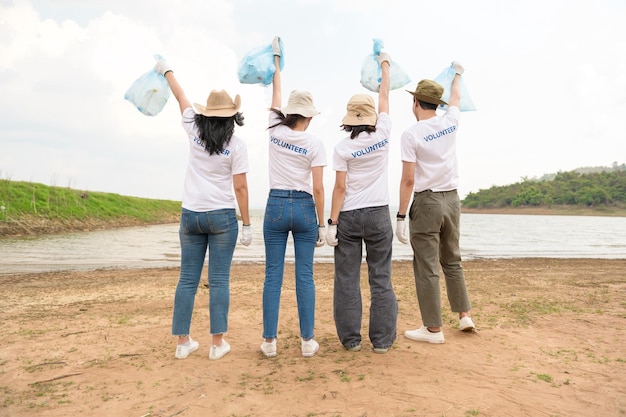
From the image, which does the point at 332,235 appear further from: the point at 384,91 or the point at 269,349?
the point at 384,91

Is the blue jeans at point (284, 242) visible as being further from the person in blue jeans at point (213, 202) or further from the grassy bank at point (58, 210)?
the grassy bank at point (58, 210)

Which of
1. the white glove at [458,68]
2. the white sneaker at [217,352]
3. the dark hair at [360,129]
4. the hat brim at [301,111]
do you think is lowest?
the white sneaker at [217,352]

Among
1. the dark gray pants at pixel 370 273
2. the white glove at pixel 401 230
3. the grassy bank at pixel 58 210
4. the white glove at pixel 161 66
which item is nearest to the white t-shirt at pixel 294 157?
the dark gray pants at pixel 370 273

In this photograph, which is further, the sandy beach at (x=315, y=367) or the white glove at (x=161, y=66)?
the white glove at (x=161, y=66)

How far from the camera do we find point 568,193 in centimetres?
7881

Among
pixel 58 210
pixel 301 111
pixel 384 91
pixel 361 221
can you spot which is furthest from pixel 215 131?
pixel 58 210

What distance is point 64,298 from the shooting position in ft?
22.8

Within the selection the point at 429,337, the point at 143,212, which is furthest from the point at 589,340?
the point at 143,212

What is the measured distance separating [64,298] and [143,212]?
116 feet

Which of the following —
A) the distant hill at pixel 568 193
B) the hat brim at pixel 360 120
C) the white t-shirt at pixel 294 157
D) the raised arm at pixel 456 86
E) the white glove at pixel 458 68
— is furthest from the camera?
the distant hill at pixel 568 193

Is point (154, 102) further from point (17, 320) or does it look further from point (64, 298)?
point (64, 298)

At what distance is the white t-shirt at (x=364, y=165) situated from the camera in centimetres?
380

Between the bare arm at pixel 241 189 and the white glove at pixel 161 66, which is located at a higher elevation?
the white glove at pixel 161 66

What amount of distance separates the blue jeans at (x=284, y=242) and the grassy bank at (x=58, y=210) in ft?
76.0
